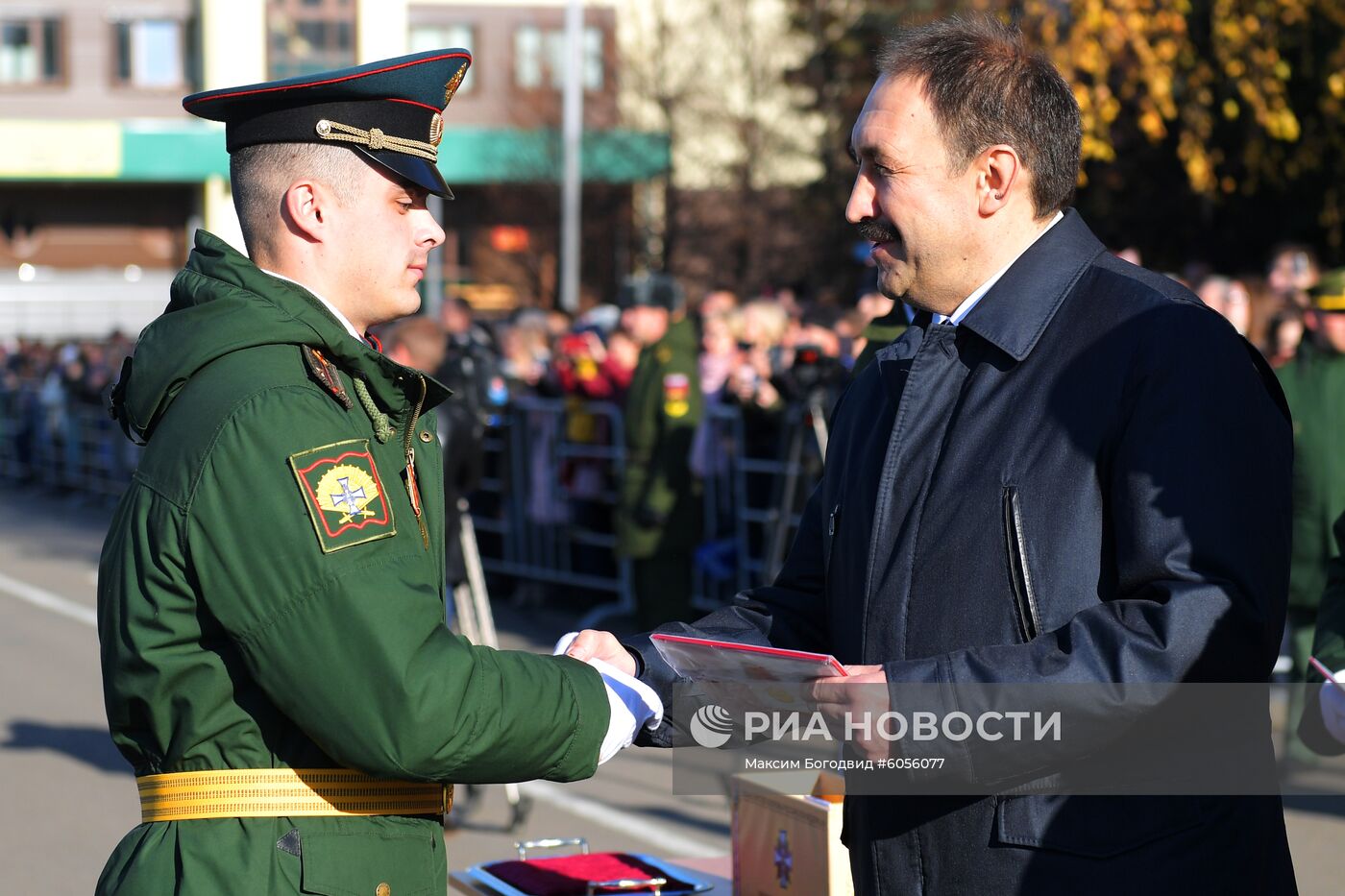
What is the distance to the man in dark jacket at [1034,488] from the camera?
8.03 ft

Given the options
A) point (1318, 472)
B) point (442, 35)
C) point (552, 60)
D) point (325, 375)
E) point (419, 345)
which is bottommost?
point (1318, 472)

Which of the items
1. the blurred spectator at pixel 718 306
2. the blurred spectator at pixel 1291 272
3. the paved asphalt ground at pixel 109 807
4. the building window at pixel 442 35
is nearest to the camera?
the paved asphalt ground at pixel 109 807

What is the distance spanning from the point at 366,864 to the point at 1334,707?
181 cm

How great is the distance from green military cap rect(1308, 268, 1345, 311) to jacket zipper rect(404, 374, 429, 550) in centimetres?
551

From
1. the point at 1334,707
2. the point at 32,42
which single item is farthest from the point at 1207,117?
the point at 32,42

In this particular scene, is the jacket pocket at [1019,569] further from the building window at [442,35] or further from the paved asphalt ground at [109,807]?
the building window at [442,35]

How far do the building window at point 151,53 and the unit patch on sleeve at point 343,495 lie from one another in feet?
154

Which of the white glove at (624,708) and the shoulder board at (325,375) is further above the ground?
the shoulder board at (325,375)

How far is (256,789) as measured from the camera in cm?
253

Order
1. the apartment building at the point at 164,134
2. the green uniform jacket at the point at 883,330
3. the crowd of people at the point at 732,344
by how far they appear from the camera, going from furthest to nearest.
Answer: the apartment building at the point at 164,134
the crowd of people at the point at 732,344
the green uniform jacket at the point at 883,330

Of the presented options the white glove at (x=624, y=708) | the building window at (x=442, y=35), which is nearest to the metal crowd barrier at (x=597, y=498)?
the white glove at (x=624, y=708)

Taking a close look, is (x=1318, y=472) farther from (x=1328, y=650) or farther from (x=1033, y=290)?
(x=1033, y=290)

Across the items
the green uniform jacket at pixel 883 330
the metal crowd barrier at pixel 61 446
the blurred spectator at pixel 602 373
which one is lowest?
the metal crowd barrier at pixel 61 446

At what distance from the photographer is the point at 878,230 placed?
2854 millimetres
